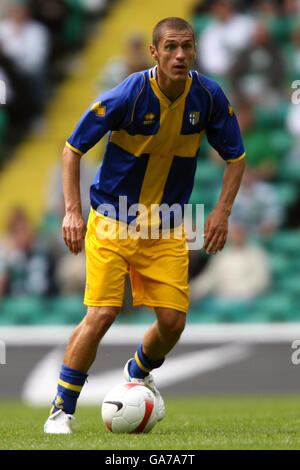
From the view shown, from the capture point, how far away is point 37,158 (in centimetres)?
1166

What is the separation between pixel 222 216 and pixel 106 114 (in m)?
0.94

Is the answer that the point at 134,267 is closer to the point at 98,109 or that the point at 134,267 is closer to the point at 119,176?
the point at 119,176

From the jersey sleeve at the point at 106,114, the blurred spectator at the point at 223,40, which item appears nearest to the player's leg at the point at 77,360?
the jersey sleeve at the point at 106,114

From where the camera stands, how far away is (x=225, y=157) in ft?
18.7

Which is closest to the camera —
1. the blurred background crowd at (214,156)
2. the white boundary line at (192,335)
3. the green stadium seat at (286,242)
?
the white boundary line at (192,335)

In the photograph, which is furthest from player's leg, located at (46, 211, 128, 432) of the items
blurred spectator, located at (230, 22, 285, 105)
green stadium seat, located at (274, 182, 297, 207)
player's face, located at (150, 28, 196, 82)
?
blurred spectator, located at (230, 22, 285, 105)

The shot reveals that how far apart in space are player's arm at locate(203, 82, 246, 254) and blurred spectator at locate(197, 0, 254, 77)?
218 inches

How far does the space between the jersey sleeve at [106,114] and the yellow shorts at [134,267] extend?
50 centimetres

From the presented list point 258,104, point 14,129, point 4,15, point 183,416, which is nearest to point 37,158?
point 14,129

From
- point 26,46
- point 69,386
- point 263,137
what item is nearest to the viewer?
point 69,386

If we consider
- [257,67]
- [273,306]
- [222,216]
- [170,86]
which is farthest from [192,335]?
[170,86]

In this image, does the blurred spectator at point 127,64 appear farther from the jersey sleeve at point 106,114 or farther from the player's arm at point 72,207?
the player's arm at point 72,207

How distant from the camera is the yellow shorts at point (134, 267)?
5.34 m

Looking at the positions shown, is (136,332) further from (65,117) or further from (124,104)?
(124,104)
